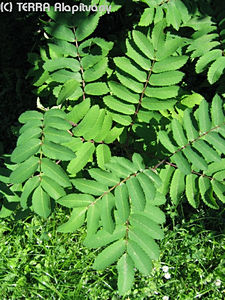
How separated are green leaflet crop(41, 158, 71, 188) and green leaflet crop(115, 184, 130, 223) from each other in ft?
0.75

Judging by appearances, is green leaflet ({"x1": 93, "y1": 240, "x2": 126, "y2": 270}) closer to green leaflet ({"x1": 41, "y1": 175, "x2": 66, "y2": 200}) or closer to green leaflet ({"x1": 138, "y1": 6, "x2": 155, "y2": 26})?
green leaflet ({"x1": 41, "y1": 175, "x2": 66, "y2": 200})

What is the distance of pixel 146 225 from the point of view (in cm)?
174

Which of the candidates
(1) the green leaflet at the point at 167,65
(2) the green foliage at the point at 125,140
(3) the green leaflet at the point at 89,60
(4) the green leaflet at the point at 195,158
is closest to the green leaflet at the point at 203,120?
(2) the green foliage at the point at 125,140

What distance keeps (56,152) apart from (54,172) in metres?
0.09

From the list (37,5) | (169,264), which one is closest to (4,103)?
A: (37,5)

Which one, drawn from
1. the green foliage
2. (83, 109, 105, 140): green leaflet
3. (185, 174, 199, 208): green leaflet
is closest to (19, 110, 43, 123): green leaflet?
the green foliage

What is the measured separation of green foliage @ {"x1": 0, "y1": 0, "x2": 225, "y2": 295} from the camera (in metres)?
1.64

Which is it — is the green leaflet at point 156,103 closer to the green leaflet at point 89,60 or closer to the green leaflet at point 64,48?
the green leaflet at point 89,60

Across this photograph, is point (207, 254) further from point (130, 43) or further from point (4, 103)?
point (4, 103)

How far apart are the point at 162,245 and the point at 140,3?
1534 millimetres

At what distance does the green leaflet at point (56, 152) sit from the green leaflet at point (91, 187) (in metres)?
0.16

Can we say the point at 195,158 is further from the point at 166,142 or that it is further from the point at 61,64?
the point at 61,64

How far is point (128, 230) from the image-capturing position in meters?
1.74

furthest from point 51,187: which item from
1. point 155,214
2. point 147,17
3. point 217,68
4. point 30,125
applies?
point 217,68
